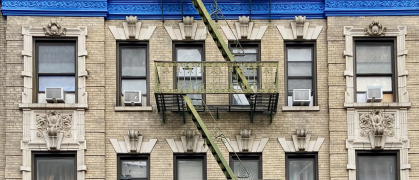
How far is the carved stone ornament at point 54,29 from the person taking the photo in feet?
77.0

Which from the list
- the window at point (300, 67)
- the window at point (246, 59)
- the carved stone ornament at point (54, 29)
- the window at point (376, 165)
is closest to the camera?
the window at point (376, 165)

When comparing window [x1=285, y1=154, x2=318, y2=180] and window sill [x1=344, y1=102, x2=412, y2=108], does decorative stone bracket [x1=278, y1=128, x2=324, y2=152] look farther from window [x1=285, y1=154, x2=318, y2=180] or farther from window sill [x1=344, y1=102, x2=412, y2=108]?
window sill [x1=344, y1=102, x2=412, y2=108]

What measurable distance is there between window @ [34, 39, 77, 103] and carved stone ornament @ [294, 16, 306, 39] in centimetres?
573

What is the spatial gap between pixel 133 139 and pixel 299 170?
425 centimetres

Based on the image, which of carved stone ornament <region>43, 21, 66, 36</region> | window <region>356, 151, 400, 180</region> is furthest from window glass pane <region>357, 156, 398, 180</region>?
carved stone ornament <region>43, 21, 66, 36</region>

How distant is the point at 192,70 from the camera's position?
2370 cm

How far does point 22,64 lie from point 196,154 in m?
4.93

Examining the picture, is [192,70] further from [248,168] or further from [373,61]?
[373,61]

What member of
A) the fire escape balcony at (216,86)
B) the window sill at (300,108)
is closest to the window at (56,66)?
the fire escape balcony at (216,86)

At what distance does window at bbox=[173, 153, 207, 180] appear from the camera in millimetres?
23344

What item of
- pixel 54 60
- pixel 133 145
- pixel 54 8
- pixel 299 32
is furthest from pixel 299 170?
pixel 54 8

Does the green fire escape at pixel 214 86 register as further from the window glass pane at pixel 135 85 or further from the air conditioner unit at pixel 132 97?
the window glass pane at pixel 135 85

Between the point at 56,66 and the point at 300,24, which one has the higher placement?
the point at 300,24

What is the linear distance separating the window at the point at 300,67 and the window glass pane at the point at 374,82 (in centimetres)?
114
